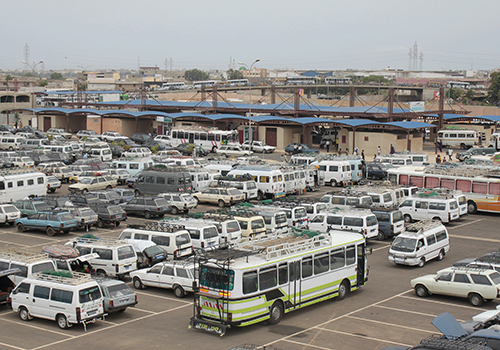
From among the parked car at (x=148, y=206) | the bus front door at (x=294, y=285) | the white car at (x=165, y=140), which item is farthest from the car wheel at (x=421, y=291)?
the white car at (x=165, y=140)

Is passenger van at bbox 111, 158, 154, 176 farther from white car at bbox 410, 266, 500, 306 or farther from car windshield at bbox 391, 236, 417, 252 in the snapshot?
white car at bbox 410, 266, 500, 306

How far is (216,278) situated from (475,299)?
8911mm

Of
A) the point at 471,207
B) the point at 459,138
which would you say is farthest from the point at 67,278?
the point at 459,138

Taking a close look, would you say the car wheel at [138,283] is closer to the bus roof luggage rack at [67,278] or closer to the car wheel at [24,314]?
the bus roof luggage rack at [67,278]

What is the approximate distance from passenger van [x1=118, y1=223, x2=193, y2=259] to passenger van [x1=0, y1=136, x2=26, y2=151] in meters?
45.5

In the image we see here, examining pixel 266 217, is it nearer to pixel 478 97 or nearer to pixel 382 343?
pixel 382 343

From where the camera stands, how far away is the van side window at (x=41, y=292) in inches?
673

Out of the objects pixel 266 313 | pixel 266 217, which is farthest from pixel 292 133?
pixel 266 313

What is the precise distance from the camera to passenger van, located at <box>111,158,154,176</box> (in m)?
45.6

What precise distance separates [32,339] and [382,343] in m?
9.53

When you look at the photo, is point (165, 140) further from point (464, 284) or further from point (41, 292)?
point (464, 284)

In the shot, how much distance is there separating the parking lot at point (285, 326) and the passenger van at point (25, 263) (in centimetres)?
119

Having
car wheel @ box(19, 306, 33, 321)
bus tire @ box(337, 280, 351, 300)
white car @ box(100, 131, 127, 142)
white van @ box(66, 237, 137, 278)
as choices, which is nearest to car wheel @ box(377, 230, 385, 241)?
bus tire @ box(337, 280, 351, 300)

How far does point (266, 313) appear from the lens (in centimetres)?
1627
